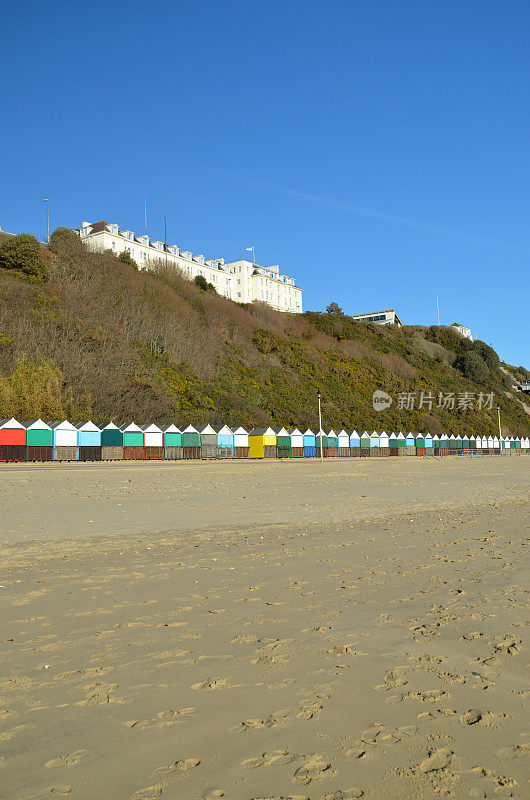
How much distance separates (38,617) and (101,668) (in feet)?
5.09

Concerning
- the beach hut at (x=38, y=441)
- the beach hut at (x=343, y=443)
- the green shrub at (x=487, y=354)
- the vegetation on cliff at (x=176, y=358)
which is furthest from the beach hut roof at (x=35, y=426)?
the green shrub at (x=487, y=354)

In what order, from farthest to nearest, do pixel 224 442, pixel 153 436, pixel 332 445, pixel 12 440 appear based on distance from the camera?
1. pixel 332 445
2. pixel 224 442
3. pixel 153 436
4. pixel 12 440

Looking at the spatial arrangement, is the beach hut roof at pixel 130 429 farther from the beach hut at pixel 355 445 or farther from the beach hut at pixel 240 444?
the beach hut at pixel 355 445

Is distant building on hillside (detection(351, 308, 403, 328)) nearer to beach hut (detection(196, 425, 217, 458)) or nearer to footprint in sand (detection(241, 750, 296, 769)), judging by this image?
beach hut (detection(196, 425, 217, 458))

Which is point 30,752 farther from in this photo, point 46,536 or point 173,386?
point 173,386

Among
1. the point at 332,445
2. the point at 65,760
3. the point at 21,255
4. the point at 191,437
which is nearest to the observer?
the point at 65,760

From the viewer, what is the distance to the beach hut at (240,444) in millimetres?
54438

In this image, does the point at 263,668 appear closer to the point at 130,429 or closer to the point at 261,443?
the point at 130,429

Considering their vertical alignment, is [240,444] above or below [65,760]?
above

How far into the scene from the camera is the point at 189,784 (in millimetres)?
2738

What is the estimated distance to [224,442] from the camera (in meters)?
53.4

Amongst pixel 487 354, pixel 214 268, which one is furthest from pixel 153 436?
pixel 487 354

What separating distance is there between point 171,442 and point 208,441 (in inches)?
148

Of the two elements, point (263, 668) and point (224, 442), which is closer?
point (263, 668)
